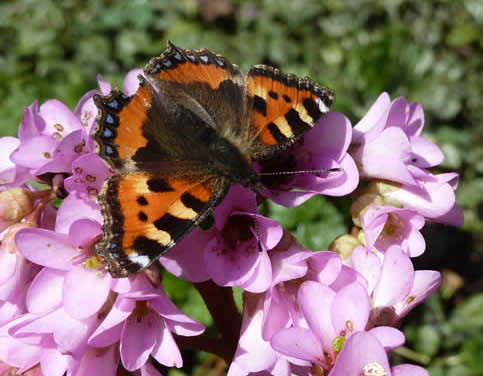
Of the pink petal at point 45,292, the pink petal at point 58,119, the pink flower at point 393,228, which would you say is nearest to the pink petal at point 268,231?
the pink flower at point 393,228

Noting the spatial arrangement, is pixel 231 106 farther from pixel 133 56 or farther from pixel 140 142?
pixel 133 56

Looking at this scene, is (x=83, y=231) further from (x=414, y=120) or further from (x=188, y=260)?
(x=414, y=120)

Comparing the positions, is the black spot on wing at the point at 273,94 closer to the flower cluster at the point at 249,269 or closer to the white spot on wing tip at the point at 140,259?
the flower cluster at the point at 249,269

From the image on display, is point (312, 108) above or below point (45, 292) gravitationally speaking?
above

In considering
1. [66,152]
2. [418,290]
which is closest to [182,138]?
[66,152]

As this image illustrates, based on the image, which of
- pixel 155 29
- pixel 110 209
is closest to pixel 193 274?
pixel 110 209

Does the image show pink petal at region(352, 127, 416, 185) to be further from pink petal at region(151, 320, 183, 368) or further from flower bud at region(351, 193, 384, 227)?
pink petal at region(151, 320, 183, 368)
